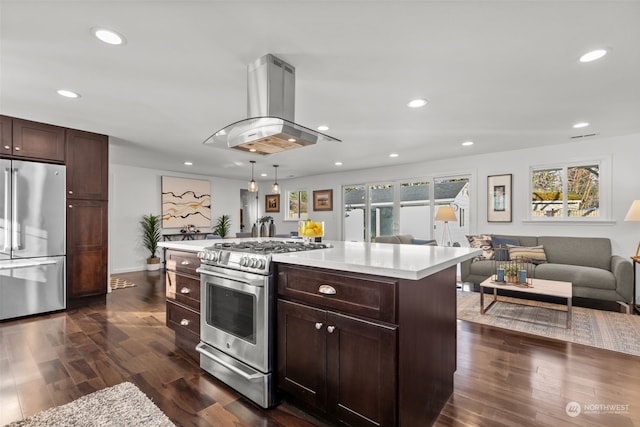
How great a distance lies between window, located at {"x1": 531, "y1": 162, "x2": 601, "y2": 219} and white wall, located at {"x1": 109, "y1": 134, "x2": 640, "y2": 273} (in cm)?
13

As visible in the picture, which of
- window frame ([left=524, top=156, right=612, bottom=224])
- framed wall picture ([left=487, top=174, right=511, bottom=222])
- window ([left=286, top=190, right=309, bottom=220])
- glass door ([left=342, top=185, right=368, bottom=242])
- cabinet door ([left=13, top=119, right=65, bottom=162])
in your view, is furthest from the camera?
window ([left=286, top=190, right=309, bottom=220])

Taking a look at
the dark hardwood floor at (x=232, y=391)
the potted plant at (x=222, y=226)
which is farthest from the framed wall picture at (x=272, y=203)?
the dark hardwood floor at (x=232, y=391)

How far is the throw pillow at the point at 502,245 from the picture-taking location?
4688mm

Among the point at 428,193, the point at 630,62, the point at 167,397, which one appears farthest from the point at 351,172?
the point at 167,397

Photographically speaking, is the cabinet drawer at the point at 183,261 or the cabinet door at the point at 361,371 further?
the cabinet drawer at the point at 183,261

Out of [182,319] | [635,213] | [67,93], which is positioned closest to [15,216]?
[67,93]

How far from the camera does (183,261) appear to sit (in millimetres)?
2652

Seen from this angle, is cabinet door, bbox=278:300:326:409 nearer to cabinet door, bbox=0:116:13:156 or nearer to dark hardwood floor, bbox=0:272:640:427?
dark hardwood floor, bbox=0:272:640:427

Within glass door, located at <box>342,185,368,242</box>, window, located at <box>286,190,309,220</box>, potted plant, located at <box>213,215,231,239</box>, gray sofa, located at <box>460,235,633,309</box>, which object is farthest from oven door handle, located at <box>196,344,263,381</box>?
window, located at <box>286,190,309,220</box>

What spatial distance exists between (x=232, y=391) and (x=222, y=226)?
6624 mm

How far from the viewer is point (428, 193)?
20.7ft

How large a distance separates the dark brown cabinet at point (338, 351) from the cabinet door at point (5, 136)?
3838mm

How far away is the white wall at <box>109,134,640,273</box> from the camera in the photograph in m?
4.32

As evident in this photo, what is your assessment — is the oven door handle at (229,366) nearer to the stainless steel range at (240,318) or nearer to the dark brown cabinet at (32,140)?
the stainless steel range at (240,318)
